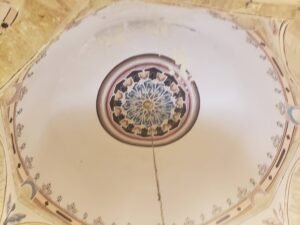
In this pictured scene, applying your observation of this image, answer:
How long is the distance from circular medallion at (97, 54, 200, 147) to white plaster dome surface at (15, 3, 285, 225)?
0.08 meters

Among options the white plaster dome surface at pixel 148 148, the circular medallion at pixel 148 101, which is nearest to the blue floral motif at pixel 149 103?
the circular medallion at pixel 148 101

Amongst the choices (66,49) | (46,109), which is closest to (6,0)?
(66,49)

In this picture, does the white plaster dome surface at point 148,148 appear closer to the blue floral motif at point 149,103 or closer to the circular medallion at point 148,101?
the circular medallion at point 148,101

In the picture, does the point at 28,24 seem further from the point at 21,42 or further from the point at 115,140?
the point at 115,140

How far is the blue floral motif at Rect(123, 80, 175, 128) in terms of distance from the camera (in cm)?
692

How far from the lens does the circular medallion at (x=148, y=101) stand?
6.77 m

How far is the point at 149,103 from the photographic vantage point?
23.1ft

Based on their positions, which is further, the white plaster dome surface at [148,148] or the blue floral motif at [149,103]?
the blue floral motif at [149,103]

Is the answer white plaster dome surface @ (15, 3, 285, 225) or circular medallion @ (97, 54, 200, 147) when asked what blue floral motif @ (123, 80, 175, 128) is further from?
white plaster dome surface @ (15, 3, 285, 225)

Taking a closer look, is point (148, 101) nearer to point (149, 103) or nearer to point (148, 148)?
point (149, 103)

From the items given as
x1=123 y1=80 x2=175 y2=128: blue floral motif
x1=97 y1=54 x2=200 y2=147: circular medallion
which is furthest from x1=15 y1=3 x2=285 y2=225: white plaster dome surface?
x1=123 y1=80 x2=175 y2=128: blue floral motif

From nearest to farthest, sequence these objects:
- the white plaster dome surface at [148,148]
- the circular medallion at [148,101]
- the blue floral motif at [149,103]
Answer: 1. the white plaster dome surface at [148,148]
2. the circular medallion at [148,101]
3. the blue floral motif at [149,103]

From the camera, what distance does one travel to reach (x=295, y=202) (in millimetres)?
6246

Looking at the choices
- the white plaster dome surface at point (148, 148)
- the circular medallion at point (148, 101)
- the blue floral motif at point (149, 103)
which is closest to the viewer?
the white plaster dome surface at point (148, 148)
